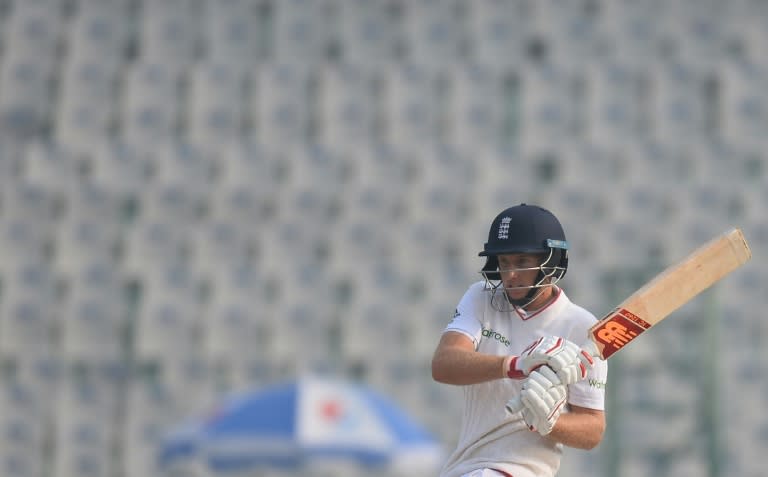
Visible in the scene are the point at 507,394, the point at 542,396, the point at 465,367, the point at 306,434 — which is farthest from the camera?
the point at 306,434

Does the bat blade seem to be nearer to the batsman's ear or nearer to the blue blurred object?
the batsman's ear

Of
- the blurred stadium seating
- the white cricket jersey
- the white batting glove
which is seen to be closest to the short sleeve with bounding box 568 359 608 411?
the white cricket jersey

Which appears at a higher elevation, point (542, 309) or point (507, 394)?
point (542, 309)

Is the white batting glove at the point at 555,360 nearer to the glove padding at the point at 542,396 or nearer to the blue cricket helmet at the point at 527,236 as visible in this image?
the glove padding at the point at 542,396

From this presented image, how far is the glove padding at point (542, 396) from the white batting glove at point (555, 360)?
2 centimetres

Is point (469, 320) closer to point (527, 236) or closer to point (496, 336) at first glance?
point (496, 336)

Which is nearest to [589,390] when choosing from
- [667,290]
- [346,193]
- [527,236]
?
[667,290]

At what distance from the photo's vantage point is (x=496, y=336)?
10.8 ft

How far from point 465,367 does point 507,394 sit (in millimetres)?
203

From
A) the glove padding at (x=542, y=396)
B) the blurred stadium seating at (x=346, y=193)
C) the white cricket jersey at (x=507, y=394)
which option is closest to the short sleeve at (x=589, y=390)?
the white cricket jersey at (x=507, y=394)

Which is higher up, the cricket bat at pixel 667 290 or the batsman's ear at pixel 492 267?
the batsman's ear at pixel 492 267

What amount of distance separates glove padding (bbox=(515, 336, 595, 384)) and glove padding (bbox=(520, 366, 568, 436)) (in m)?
0.02

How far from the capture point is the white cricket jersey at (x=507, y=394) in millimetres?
3221

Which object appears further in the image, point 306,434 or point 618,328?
point 306,434
